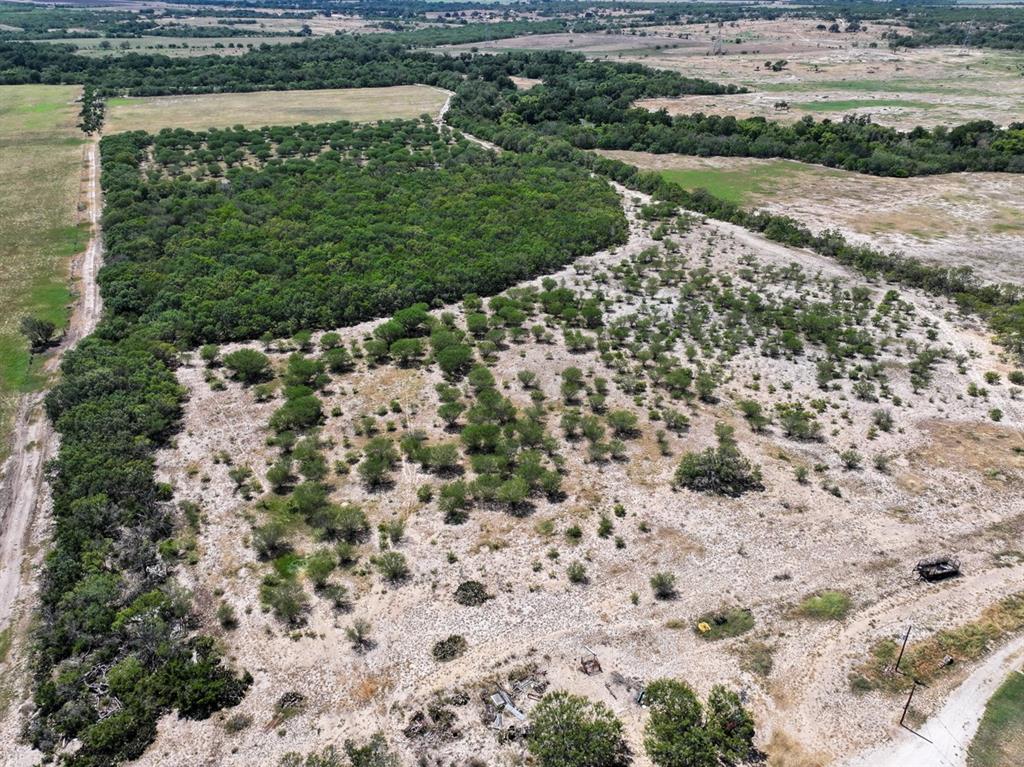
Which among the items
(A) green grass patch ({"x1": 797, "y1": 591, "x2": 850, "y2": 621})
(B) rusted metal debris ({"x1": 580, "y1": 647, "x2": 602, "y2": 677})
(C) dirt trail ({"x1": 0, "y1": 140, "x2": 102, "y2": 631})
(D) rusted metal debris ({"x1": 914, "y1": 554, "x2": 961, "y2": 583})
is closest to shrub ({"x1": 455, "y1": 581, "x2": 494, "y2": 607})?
(B) rusted metal debris ({"x1": 580, "y1": 647, "x2": 602, "y2": 677})

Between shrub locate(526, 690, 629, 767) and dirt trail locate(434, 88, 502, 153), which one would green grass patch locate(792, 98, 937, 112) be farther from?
shrub locate(526, 690, 629, 767)

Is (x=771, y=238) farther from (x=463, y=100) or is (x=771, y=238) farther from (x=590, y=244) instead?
(x=463, y=100)

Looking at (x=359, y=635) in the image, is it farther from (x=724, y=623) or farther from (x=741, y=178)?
(x=741, y=178)

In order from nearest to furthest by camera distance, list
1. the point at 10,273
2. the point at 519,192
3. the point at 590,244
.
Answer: the point at 10,273
the point at 590,244
the point at 519,192

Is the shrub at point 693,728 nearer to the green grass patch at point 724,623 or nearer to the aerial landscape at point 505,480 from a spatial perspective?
the aerial landscape at point 505,480

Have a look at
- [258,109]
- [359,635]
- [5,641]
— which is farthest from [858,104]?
[5,641]

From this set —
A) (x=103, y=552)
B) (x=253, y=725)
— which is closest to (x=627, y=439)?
(x=253, y=725)
